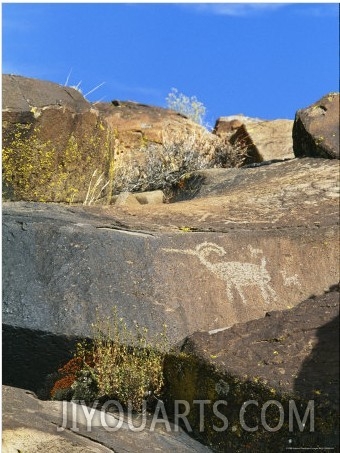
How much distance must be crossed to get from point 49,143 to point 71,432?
3774 millimetres

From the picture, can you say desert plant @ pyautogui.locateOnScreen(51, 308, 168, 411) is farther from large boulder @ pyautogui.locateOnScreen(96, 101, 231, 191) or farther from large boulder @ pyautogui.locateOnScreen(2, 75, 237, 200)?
large boulder @ pyautogui.locateOnScreen(96, 101, 231, 191)

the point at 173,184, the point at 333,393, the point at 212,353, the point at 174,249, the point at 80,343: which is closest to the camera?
Answer: the point at 333,393

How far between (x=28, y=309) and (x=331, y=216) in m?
2.56

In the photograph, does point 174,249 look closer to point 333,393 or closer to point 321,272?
point 321,272

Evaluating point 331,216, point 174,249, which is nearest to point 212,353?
point 174,249

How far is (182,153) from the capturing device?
1384 cm

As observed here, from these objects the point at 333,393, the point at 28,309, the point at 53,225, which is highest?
the point at 53,225

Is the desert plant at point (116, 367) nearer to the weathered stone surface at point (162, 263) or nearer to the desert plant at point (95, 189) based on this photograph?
the weathered stone surface at point (162, 263)

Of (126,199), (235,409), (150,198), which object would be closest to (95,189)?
(126,199)

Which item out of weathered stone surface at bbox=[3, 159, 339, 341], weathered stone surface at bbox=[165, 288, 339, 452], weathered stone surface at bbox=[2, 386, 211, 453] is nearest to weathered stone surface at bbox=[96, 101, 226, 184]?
weathered stone surface at bbox=[3, 159, 339, 341]

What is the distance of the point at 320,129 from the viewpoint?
945 cm

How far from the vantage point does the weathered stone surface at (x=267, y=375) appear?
17.0 ft

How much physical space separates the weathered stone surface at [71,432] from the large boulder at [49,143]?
3.06 metres

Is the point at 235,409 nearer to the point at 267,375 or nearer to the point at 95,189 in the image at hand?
the point at 267,375
